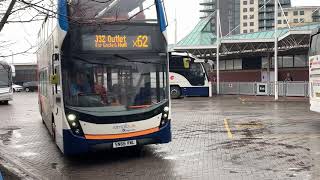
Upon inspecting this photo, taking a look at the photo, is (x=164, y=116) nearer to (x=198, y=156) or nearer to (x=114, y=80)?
(x=198, y=156)

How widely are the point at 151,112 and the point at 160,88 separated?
589mm

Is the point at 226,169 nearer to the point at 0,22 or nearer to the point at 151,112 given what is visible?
the point at 151,112

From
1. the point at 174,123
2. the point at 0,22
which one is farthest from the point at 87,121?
the point at 174,123

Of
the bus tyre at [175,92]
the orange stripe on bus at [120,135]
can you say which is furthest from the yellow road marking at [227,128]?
the bus tyre at [175,92]

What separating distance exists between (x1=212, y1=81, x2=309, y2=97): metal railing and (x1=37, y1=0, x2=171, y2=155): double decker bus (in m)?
Result: 24.4

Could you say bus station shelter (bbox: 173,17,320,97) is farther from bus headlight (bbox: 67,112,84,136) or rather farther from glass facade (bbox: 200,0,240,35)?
bus headlight (bbox: 67,112,84,136)

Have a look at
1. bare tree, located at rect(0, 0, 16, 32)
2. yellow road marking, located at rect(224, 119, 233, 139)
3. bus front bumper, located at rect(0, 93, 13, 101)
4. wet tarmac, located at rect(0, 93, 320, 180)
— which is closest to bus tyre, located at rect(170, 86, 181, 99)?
bus front bumper, located at rect(0, 93, 13, 101)

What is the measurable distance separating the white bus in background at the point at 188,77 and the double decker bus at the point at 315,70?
18.3m

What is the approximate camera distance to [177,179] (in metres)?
8.38

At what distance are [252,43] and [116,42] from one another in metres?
28.2

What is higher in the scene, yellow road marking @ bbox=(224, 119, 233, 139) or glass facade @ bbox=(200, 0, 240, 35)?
glass facade @ bbox=(200, 0, 240, 35)

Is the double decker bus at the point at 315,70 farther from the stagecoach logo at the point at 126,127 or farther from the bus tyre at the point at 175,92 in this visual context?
the bus tyre at the point at 175,92

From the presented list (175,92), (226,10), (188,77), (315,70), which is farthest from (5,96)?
(226,10)

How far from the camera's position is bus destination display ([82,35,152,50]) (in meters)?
9.75
